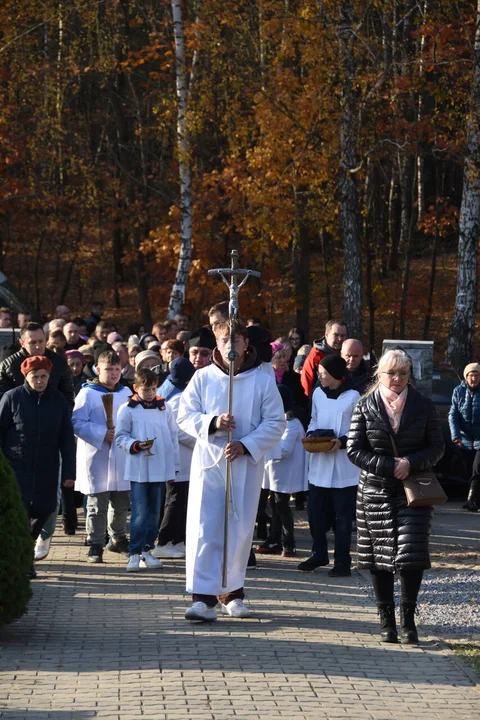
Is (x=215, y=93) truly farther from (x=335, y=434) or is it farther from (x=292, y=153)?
(x=335, y=434)

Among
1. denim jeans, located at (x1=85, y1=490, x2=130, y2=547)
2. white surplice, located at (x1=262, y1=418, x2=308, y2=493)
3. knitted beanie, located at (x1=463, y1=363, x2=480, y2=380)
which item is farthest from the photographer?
knitted beanie, located at (x1=463, y1=363, x2=480, y2=380)

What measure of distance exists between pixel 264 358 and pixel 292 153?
15.9 metres

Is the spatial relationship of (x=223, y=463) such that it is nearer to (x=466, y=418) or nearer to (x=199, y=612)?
(x=199, y=612)

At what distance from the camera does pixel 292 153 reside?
25016 mm

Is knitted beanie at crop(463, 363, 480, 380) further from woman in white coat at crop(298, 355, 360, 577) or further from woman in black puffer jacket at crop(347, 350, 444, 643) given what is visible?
woman in black puffer jacket at crop(347, 350, 444, 643)

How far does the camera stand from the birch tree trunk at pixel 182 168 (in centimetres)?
2512

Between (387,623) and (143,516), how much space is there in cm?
323

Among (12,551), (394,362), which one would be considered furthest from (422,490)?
(12,551)

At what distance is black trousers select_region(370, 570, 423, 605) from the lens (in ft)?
26.6

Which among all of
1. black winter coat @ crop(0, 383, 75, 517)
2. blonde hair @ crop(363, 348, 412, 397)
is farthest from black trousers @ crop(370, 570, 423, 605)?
black winter coat @ crop(0, 383, 75, 517)

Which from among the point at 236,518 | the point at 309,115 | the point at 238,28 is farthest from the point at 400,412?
the point at 238,28

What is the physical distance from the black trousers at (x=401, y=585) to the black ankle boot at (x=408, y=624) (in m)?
0.04

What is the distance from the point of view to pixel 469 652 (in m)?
7.90

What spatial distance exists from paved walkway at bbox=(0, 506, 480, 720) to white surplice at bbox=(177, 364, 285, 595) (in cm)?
40
